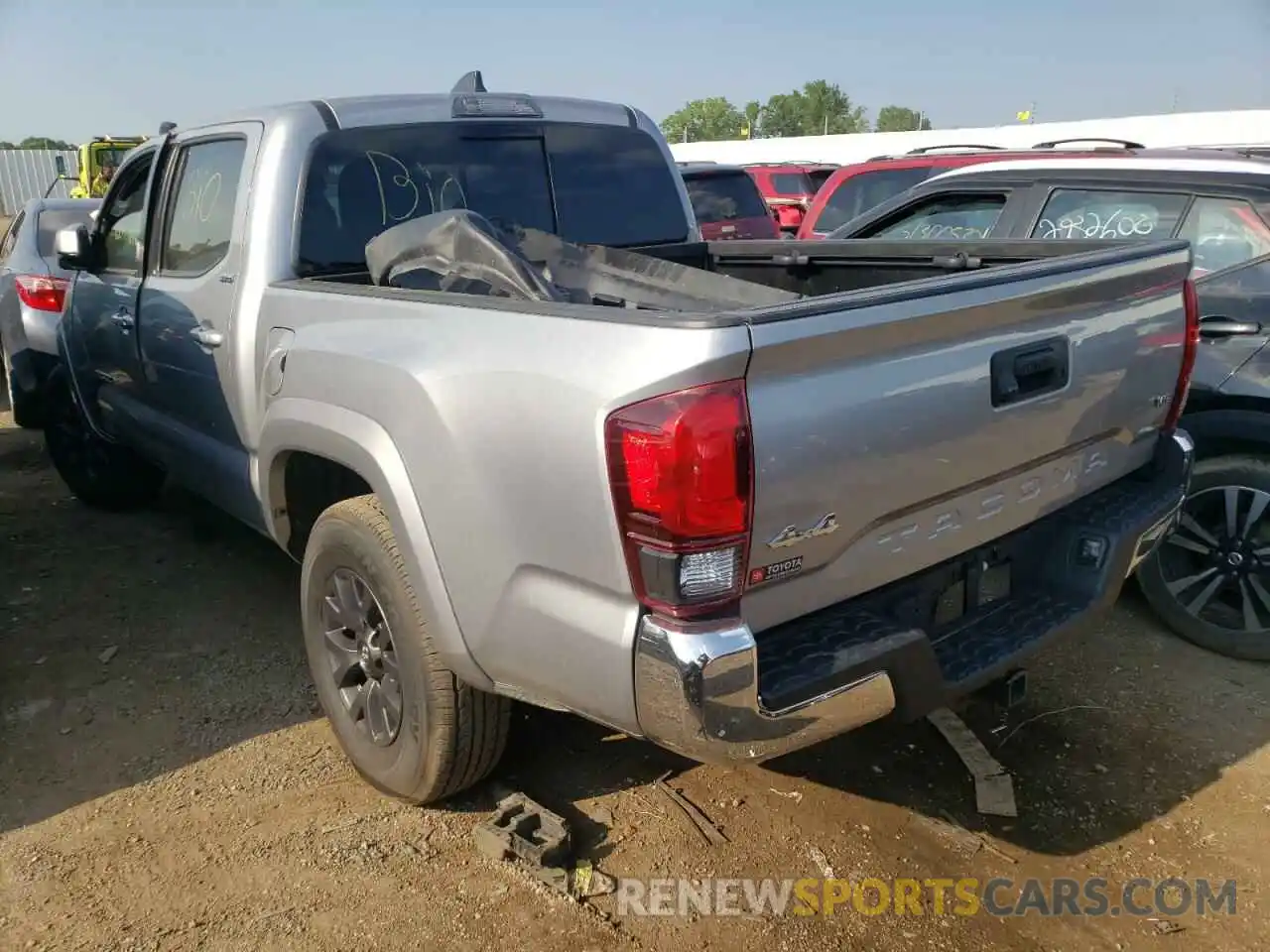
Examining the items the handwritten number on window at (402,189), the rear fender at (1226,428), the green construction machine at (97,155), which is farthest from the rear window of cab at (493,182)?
the green construction machine at (97,155)

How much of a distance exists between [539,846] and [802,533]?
1249mm

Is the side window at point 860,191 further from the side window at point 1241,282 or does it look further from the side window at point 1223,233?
the side window at point 1241,282

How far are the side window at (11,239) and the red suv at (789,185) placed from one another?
1014 cm

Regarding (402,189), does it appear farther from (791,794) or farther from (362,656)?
A: (791,794)

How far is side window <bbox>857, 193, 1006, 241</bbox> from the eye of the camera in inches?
192

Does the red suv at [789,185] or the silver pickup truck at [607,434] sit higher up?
the silver pickup truck at [607,434]

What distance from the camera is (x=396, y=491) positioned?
2.50m

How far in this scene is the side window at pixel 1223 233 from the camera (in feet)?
12.8

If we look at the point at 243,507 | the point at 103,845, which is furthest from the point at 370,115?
the point at 103,845

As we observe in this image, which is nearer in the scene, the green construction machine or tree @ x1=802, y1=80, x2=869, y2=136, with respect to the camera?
the green construction machine

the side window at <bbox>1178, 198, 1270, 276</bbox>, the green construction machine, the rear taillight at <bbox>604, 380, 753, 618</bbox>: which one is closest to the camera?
the rear taillight at <bbox>604, 380, 753, 618</bbox>

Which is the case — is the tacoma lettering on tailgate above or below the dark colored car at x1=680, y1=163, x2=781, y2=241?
above

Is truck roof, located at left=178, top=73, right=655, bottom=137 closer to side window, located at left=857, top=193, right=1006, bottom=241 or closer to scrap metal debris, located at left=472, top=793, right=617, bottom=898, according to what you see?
side window, located at left=857, top=193, right=1006, bottom=241

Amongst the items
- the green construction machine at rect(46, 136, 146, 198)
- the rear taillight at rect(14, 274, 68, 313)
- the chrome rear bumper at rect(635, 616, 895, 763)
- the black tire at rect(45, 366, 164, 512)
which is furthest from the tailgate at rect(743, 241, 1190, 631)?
the green construction machine at rect(46, 136, 146, 198)
